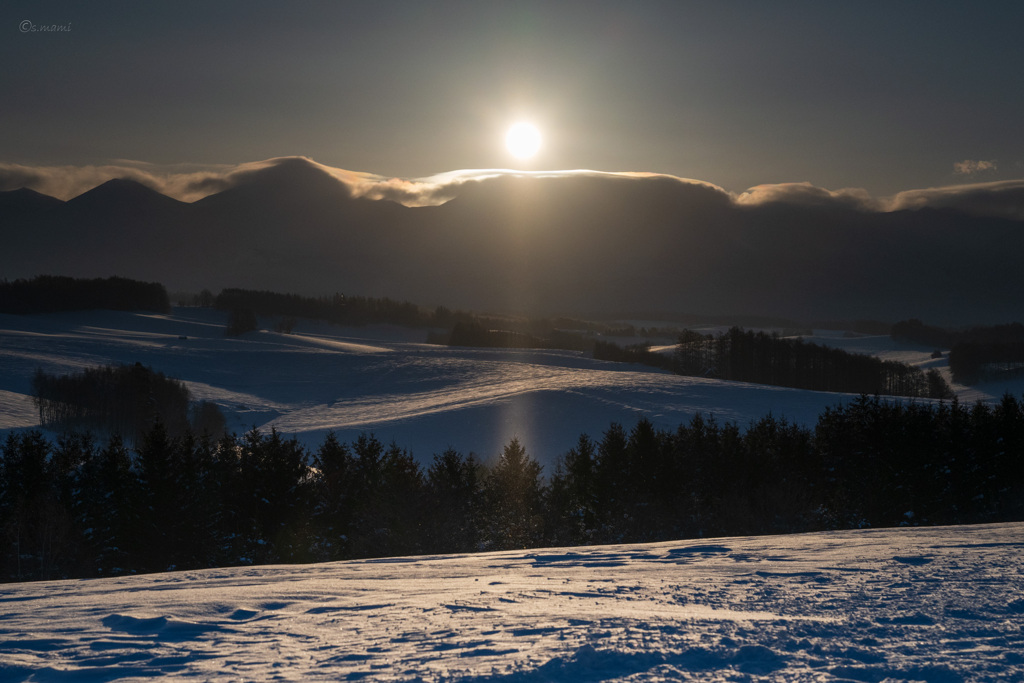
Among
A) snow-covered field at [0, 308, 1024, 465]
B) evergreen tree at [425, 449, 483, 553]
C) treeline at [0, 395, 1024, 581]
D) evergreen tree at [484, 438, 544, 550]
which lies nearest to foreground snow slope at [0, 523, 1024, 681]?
evergreen tree at [425, 449, 483, 553]

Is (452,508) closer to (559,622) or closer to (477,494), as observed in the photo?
(477,494)

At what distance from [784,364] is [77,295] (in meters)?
159

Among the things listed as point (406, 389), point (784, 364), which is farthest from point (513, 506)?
point (784, 364)

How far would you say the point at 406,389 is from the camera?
94.1m

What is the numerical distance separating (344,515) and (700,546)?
22533 millimetres

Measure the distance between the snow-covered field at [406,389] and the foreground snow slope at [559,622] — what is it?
46981 mm

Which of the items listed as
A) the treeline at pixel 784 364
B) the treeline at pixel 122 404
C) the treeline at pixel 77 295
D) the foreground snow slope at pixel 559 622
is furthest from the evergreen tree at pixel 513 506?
the treeline at pixel 77 295

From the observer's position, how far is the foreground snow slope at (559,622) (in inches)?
265

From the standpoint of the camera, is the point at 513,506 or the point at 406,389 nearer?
the point at 513,506

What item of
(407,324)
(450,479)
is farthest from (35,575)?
(407,324)

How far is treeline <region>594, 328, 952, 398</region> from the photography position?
447 feet

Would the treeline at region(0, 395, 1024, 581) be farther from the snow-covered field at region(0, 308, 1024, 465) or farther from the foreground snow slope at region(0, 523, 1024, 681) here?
the foreground snow slope at region(0, 523, 1024, 681)

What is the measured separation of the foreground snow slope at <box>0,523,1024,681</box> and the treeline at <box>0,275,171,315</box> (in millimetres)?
173766

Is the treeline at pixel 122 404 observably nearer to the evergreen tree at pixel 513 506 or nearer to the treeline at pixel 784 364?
the evergreen tree at pixel 513 506
